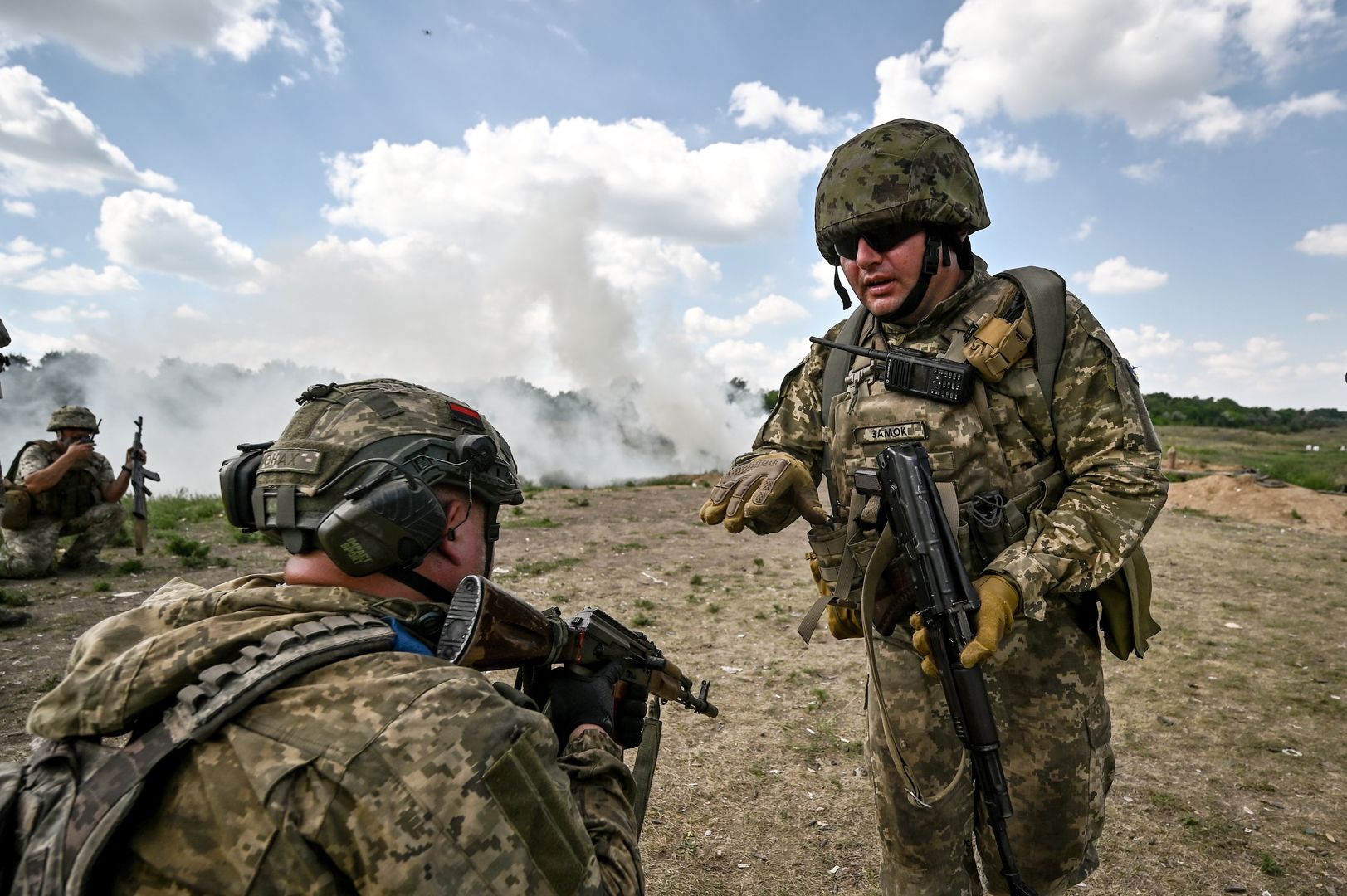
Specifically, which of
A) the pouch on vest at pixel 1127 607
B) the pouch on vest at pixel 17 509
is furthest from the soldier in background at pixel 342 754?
the pouch on vest at pixel 17 509

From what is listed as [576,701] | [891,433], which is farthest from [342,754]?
[891,433]

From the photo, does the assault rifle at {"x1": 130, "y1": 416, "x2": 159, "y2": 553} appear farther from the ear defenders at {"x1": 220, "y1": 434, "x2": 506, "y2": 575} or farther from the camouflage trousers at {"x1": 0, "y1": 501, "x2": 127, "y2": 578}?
the ear defenders at {"x1": 220, "y1": 434, "x2": 506, "y2": 575}

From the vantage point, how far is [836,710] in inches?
224

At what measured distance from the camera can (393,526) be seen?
1.87 m

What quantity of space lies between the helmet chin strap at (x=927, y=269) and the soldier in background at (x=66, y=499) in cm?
986

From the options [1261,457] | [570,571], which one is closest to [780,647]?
[570,571]

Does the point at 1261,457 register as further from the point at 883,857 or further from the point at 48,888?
the point at 48,888

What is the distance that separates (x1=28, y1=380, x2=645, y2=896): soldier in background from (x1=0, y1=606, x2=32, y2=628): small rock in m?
6.85

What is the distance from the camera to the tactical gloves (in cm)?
229

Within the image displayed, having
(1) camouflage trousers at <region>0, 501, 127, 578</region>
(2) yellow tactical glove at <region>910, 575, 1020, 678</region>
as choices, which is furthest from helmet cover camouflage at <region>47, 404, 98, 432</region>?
(2) yellow tactical glove at <region>910, 575, 1020, 678</region>

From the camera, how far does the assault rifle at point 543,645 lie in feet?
6.42

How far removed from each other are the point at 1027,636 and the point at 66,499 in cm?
1051

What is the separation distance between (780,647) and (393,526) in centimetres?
557

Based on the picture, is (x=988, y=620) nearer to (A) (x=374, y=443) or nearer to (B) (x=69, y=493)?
(A) (x=374, y=443)
